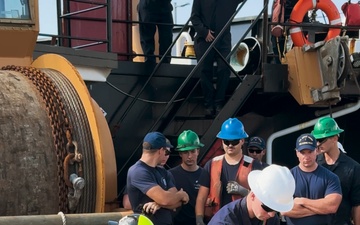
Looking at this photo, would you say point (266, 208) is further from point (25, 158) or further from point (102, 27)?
point (102, 27)

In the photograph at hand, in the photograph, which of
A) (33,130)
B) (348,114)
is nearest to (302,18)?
(348,114)

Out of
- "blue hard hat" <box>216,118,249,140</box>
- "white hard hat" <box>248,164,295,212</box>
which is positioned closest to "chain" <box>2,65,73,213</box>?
"white hard hat" <box>248,164,295,212</box>

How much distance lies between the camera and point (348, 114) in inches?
402

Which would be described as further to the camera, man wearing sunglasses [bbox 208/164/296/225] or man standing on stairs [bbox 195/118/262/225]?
man standing on stairs [bbox 195/118/262/225]

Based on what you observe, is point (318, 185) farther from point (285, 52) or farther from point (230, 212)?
point (285, 52)

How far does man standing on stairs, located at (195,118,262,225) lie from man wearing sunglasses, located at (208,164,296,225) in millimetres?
1700

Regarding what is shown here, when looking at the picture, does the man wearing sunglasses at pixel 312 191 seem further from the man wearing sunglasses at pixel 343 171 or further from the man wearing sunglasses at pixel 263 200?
the man wearing sunglasses at pixel 263 200

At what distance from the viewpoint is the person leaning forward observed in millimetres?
6172

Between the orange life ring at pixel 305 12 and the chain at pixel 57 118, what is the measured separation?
4527mm

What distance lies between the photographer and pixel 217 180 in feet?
21.8

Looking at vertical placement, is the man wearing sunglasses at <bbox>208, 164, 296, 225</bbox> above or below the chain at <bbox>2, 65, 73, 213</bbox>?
below

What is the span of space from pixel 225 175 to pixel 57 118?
70.9 inches

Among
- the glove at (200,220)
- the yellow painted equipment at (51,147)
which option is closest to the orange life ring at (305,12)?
the glove at (200,220)

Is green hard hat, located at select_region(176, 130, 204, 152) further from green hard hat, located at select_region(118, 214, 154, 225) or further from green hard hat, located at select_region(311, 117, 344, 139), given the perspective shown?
green hard hat, located at select_region(118, 214, 154, 225)
